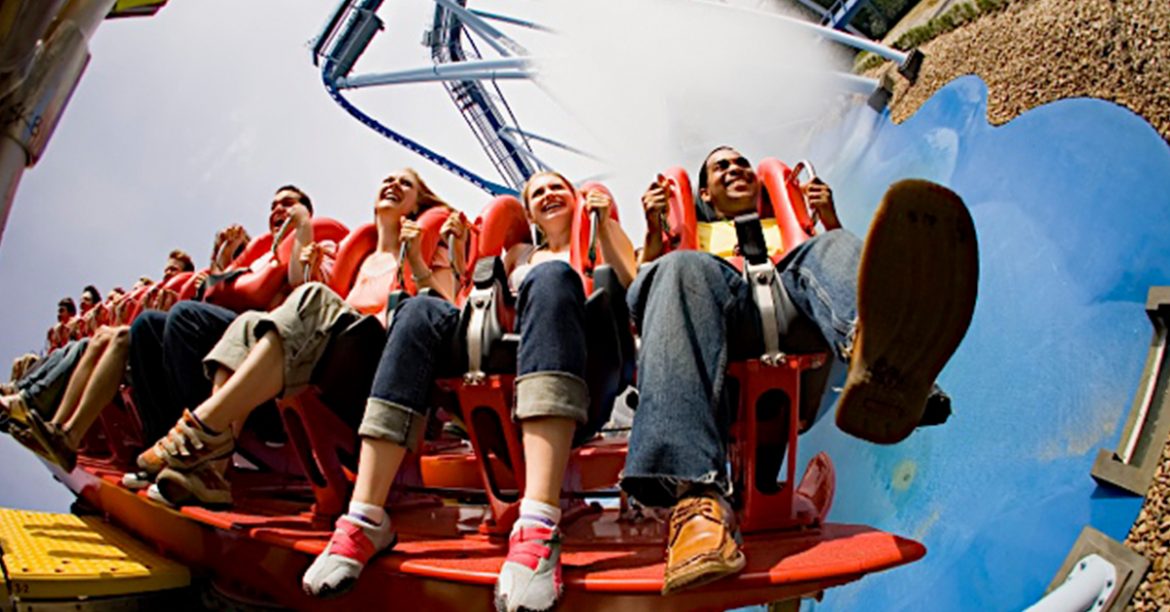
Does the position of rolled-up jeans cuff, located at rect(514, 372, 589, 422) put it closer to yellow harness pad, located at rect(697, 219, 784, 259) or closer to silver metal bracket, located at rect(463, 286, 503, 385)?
silver metal bracket, located at rect(463, 286, 503, 385)

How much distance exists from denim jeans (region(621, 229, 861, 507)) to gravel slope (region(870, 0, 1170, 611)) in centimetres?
143

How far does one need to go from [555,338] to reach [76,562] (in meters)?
1.01

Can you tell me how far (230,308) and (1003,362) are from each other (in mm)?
2416

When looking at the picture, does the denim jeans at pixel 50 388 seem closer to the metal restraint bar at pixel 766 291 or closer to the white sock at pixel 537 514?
the white sock at pixel 537 514

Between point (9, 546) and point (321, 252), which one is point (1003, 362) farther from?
point (9, 546)

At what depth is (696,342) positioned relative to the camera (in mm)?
1034

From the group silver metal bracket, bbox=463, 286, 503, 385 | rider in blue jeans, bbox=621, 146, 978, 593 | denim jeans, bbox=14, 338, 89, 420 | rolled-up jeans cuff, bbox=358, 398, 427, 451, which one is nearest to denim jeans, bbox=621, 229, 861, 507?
rider in blue jeans, bbox=621, 146, 978, 593

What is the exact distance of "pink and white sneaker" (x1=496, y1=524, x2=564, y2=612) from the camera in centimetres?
87

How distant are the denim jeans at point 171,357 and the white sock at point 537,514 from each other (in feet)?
2.94

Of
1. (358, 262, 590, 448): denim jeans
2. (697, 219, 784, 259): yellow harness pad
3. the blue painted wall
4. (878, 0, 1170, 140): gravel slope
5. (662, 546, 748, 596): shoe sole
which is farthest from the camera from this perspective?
(878, 0, 1170, 140): gravel slope

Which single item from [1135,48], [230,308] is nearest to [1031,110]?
[1135,48]

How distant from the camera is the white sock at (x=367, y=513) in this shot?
1064 millimetres

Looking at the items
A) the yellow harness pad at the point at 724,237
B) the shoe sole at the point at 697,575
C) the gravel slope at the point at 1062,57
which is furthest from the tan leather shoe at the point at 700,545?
the gravel slope at the point at 1062,57

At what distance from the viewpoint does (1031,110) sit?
3.17m
